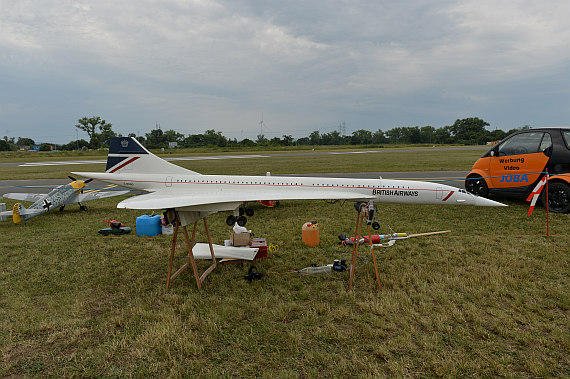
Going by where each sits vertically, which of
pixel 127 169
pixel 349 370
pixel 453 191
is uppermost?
pixel 127 169

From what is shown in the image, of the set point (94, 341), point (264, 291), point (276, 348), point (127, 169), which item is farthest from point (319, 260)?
point (127, 169)

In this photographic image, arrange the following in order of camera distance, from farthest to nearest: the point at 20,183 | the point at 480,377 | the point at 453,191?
the point at 20,183 < the point at 453,191 < the point at 480,377

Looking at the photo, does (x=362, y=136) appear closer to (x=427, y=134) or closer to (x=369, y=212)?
(x=427, y=134)

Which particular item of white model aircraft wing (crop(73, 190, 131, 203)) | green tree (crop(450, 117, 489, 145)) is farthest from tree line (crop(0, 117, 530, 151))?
white model aircraft wing (crop(73, 190, 131, 203))

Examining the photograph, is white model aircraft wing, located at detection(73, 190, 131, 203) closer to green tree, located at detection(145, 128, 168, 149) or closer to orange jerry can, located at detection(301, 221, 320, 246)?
orange jerry can, located at detection(301, 221, 320, 246)

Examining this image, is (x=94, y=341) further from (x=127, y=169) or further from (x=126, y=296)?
(x=127, y=169)

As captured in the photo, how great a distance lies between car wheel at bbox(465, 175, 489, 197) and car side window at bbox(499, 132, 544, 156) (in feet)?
4.53

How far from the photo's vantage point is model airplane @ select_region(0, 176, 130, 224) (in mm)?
11656

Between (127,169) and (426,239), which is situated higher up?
(127,169)

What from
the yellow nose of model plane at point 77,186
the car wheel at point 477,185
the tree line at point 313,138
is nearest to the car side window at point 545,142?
the car wheel at point 477,185

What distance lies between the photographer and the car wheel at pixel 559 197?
11.3 meters

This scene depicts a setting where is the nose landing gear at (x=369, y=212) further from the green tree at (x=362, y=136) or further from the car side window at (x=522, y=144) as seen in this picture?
the green tree at (x=362, y=136)

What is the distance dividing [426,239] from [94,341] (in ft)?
28.9

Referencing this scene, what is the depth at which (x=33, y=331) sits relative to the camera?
500cm
